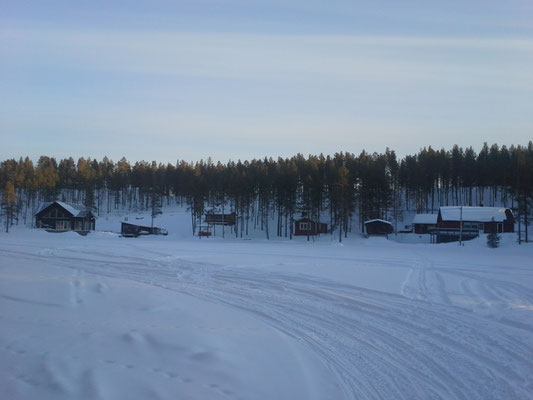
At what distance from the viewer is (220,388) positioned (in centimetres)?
599

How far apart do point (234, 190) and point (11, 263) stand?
52.3 meters

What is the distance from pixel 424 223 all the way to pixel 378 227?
25.4ft

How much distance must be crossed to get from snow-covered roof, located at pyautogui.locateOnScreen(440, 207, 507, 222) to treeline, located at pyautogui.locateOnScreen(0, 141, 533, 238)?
5812 mm

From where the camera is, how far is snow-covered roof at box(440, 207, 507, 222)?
65.9 meters

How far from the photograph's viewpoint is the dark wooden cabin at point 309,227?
71562mm

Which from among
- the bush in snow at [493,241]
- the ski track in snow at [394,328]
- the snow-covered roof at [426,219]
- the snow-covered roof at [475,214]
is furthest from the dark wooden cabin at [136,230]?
the ski track in snow at [394,328]

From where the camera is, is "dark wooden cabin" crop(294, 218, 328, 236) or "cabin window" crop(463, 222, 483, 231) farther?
"dark wooden cabin" crop(294, 218, 328, 236)

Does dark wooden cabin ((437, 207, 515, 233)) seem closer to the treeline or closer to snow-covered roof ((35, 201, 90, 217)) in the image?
the treeline

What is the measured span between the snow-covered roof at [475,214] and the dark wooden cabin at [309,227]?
17.8 meters

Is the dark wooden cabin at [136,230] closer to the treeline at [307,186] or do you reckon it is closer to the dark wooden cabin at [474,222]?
the treeline at [307,186]

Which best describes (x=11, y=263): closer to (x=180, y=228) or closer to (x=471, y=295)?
(x=471, y=295)

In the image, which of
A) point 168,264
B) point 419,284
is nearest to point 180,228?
point 168,264

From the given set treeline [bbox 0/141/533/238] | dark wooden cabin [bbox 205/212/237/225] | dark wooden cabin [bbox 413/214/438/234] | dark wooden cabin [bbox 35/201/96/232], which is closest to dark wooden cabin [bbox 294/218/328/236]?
treeline [bbox 0/141/533/238]

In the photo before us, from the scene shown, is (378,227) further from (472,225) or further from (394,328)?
(394,328)
